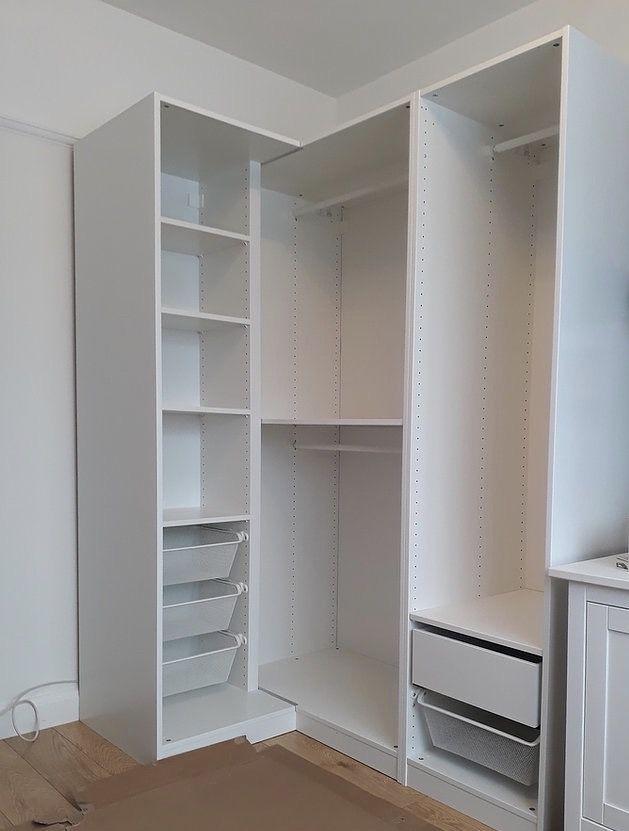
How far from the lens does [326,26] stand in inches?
111

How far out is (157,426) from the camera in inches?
90.4

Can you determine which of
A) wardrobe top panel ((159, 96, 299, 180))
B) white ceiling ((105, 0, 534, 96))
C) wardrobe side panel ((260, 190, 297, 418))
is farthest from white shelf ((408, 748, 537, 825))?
white ceiling ((105, 0, 534, 96))

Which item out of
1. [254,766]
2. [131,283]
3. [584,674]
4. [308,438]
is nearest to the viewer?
[254,766]

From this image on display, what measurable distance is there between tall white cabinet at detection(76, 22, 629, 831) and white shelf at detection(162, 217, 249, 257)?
20 mm

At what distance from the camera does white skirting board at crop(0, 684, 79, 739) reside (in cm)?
253

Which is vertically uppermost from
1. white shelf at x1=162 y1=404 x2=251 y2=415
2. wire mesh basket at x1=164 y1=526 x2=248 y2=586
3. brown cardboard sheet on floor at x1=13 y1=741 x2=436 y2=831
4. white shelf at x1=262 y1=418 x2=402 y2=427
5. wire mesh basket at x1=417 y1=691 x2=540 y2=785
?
white shelf at x1=162 y1=404 x2=251 y2=415

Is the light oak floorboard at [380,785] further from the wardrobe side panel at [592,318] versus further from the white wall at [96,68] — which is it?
the white wall at [96,68]

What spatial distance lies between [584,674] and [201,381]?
1.72 m

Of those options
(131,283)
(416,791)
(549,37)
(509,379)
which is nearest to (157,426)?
(131,283)

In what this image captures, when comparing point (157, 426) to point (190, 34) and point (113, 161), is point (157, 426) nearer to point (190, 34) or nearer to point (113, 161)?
point (113, 161)

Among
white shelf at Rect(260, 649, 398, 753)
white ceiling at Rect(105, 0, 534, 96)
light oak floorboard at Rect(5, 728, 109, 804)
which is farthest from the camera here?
white ceiling at Rect(105, 0, 534, 96)

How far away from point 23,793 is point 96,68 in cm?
238

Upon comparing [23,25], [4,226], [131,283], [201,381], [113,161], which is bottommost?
[201,381]

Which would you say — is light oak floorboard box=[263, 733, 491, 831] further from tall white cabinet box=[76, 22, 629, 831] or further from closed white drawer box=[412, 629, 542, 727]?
closed white drawer box=[412, 629, 542, 727]
